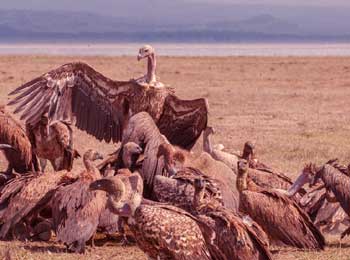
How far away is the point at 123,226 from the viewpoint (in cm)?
950

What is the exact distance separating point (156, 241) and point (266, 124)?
11.6m

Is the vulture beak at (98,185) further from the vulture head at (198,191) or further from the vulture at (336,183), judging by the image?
the vulture at (336,183)

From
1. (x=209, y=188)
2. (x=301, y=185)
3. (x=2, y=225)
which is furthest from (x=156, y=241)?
(x=301, y=185)

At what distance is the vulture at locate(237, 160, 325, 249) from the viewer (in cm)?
925

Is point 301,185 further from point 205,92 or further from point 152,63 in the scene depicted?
point 205,92

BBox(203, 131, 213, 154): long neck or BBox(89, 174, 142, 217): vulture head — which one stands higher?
BBox(89, 174, 142, 217): vulture head

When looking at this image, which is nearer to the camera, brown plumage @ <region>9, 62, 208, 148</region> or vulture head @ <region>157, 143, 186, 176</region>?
vulture head @ <region>157, 143, 186, 176</region>

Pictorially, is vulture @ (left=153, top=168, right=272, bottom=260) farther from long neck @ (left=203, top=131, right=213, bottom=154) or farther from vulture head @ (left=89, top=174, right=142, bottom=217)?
long neck @ (left=203, top=131, right=213, bottom=154)

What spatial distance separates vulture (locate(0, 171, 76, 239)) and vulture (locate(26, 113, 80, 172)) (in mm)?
1399

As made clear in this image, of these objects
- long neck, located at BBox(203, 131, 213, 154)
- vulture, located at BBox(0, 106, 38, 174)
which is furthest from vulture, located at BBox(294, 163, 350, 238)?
vulture, located at BBox(0, 106, 38, 174)

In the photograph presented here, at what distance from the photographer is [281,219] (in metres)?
9.32

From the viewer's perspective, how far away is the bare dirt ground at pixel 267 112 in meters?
9.27

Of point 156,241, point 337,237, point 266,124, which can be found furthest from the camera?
point 266,124

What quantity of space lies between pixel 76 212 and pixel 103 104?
2.42 metres
